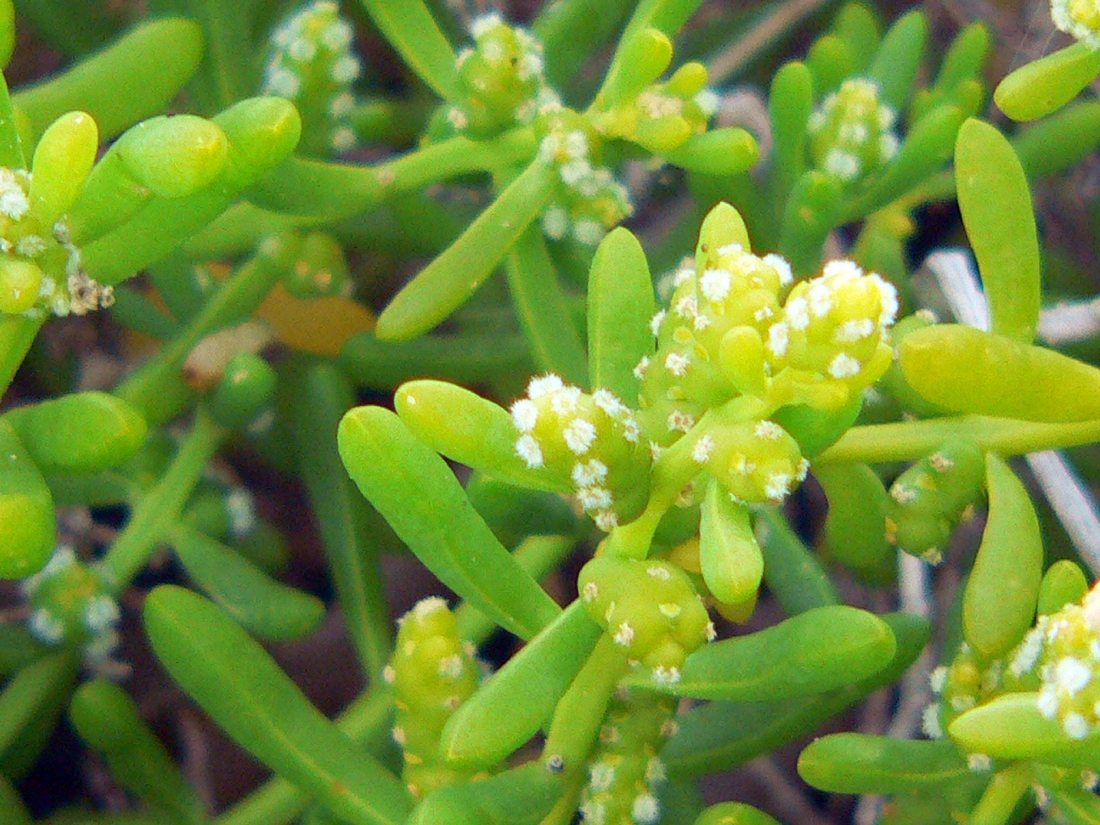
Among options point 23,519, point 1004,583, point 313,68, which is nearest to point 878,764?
point 1004,583

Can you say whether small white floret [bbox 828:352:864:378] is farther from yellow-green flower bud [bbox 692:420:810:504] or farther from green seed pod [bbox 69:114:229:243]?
green seed pod [bbox 69:114:229:243]

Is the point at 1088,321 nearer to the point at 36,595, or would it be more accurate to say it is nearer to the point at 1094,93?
the point at 1094,93

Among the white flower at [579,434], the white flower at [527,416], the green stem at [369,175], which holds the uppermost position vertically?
the green stem at [369,175]

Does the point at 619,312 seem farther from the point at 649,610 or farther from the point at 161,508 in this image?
the point at 161,508

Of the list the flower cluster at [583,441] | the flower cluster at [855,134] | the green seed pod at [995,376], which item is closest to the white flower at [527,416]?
the flower cluster at [583,441]

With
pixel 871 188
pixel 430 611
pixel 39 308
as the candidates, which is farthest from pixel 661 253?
pixel 39 308

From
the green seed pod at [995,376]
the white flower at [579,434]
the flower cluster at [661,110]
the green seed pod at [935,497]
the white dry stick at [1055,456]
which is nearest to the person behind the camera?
the white flower at [579,434]

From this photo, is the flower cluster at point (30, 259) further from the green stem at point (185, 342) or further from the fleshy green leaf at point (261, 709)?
the green stem at point (185, 342)
